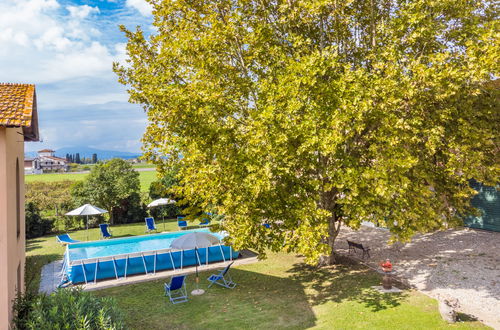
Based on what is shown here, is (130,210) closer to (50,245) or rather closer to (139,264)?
(50,245)

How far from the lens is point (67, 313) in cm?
714

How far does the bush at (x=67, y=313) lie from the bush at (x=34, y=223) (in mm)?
18656

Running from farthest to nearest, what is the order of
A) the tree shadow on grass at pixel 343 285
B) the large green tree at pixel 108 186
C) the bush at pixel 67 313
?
1. the large green tree at pixel 108 186
2. the tree shadow on grass at pixel 343 285
3. the bush at pixel 67 313

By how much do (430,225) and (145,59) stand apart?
1224 cm

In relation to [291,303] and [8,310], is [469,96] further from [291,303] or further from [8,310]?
[8,310]

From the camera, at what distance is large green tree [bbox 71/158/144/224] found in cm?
2676

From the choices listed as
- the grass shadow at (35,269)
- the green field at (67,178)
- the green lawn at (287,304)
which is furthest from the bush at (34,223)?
the green field at (67,178)

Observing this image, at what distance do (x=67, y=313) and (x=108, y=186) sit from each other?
21.1m

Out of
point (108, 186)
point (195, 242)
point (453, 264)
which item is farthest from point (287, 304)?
point (108, 186)

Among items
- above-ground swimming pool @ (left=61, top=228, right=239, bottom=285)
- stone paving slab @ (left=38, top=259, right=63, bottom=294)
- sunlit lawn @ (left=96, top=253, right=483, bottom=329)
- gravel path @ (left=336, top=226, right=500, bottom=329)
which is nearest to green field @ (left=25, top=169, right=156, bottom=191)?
stone paving slab @ (left=38, top=259, right=63, bottom=294)

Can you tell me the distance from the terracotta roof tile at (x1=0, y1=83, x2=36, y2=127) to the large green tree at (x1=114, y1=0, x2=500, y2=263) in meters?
3.55

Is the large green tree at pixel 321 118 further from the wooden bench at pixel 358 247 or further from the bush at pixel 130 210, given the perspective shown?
the bush at pixel 130 210

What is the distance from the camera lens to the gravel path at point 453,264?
1104 centimetres

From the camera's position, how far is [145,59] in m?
13.8
